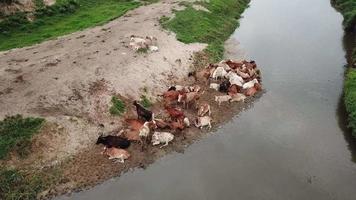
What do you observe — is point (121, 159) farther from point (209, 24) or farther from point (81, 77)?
point (209, 24)

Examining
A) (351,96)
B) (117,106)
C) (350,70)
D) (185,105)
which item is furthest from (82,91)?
(350,70)

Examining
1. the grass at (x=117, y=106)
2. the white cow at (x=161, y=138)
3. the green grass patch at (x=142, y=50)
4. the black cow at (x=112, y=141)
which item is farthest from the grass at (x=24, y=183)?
the green grass patch at (x=142, y=50)

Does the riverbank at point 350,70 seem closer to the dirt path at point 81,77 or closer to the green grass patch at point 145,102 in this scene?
the dirt path at point 81,77

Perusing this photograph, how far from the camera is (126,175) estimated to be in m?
23.1

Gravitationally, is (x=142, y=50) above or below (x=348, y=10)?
above

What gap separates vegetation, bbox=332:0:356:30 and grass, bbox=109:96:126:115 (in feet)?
83.4

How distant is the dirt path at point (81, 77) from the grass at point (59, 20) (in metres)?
2.09

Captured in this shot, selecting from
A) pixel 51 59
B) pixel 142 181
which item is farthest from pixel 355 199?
pixel 51 59

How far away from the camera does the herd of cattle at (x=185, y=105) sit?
24812 mm

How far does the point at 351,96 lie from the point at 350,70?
4.50m

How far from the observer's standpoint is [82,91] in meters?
27.5

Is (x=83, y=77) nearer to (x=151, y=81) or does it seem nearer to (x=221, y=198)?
(x=151, y=81)

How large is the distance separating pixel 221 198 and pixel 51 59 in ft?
49.9

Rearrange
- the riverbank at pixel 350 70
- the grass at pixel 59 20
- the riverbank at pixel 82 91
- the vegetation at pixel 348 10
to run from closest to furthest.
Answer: the riverbank at pixel 82 91
the riverbank at pixel 350 70
the grass at pixel 59 20
the vegetation at pixel 348 10
